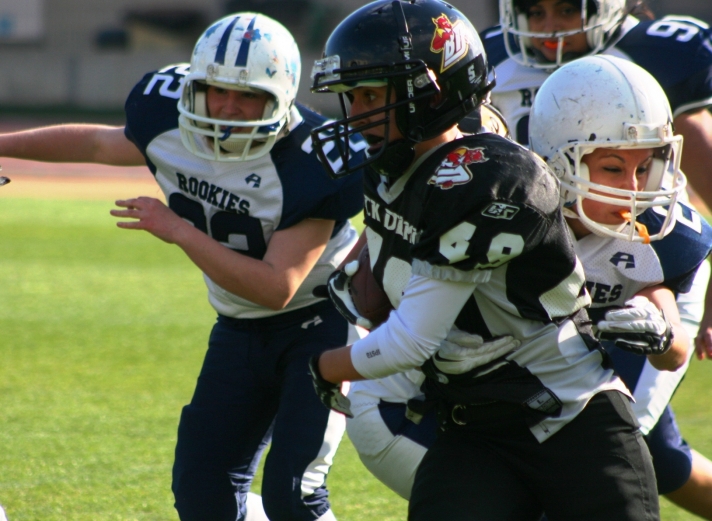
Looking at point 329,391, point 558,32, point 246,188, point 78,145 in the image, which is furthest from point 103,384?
point 329,391

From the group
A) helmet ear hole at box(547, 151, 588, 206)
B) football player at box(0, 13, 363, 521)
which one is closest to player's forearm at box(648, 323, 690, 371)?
helmet ear hole at box(547, 151, 588, 206)

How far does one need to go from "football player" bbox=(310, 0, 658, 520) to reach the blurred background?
22.9 meters

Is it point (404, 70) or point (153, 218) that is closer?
point (404, 70)

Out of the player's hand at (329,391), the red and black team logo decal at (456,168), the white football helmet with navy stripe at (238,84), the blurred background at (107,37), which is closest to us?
the red and black team logo decal at (456,168)

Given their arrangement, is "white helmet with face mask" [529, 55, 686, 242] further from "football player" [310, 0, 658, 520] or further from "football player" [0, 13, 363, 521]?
"football player" [0, 13, 363, 521]

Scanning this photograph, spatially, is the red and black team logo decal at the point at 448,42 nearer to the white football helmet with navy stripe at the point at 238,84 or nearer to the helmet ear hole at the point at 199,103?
the white football helmet with navy stripe at the point at 238,84

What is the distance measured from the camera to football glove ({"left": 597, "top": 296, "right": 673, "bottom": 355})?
2162 millimetres

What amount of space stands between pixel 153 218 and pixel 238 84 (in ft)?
1.74

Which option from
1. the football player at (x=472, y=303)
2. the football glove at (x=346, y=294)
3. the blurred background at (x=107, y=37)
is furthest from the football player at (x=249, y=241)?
the blurred background at (x=107, y=37)

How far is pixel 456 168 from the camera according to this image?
2045 millimetres

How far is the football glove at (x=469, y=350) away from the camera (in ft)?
7.01

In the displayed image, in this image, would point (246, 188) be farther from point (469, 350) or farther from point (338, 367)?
point (469, 350)

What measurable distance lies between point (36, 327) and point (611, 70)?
5.47 meters

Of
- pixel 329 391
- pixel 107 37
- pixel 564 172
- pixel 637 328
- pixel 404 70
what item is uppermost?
pixel 404 70
